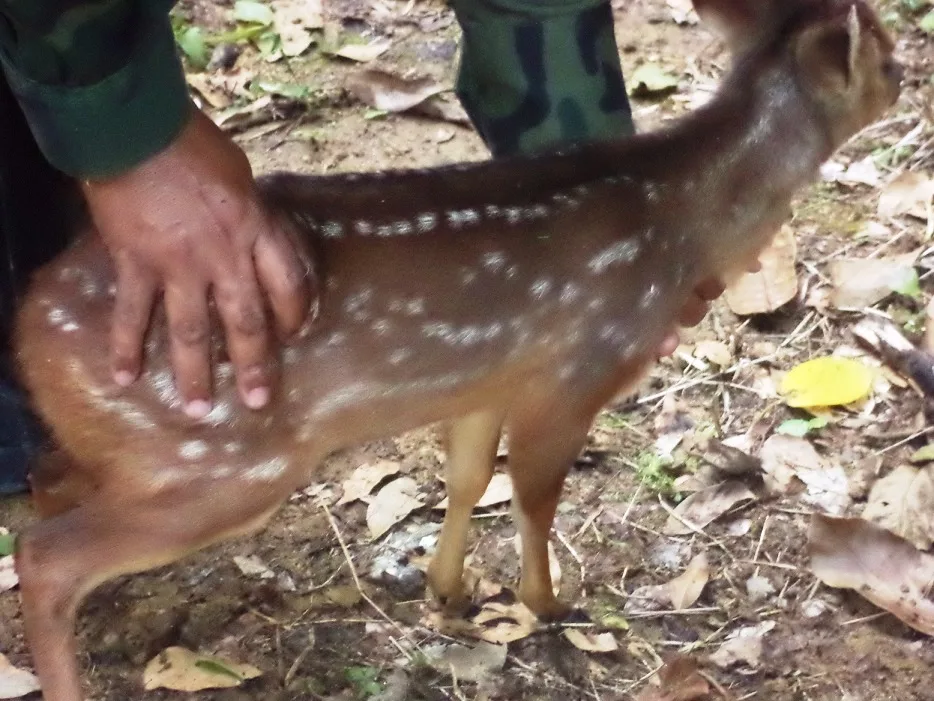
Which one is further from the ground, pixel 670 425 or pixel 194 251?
pixel 194 251

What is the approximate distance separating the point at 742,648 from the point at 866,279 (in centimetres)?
118

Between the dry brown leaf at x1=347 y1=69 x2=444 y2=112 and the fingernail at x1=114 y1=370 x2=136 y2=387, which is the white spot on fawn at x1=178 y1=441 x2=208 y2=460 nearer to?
the fingernail at x1=114 y1=370 x2=136 y2=387

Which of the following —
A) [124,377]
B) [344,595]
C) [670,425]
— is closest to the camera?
[124,377]

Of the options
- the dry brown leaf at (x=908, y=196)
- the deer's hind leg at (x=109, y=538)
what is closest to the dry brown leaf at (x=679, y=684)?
the deer's hind leg at (x=109, y=538)

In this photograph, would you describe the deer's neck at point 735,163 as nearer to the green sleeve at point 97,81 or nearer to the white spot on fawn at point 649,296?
the white spot on fawn at point 649,296

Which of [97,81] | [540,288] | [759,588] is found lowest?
[759,588]

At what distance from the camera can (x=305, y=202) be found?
1756 millimetres

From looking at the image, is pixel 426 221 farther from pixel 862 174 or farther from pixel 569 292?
pixel 862 174

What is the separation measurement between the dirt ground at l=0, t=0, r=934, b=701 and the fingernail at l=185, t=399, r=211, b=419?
2.43 feet

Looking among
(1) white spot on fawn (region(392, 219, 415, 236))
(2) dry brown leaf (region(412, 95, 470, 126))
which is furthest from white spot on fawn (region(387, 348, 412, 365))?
(2) dry brown leaf (region(412, 95, 470, 126))

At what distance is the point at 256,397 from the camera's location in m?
1.62

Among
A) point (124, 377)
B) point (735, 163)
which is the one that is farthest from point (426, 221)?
point (735, 163)

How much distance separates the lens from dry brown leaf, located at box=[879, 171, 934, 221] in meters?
3.23

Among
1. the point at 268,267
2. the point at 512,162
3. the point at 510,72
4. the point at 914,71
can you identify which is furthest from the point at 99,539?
the point at 914,71
